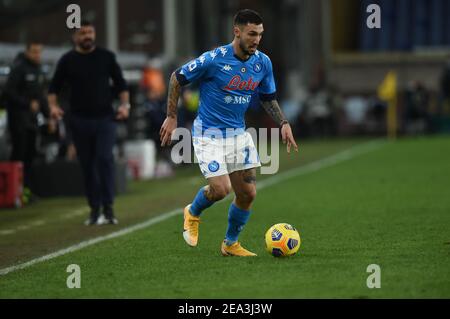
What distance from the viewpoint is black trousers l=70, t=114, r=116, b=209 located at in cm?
1436

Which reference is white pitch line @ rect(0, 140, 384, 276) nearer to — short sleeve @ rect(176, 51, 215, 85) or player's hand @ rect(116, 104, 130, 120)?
player's hand @ rect(116, 104, 130, 120)

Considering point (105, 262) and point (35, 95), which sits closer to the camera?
point (105, 262)

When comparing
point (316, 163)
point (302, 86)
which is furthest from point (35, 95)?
point (302, 86)

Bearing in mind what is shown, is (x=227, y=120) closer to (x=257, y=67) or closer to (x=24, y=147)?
(x=257, y=67)

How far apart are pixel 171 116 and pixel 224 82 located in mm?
555

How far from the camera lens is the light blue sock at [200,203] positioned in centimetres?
1101

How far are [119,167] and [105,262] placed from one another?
8.67 meters

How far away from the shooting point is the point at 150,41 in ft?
103

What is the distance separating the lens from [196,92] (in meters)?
31.9

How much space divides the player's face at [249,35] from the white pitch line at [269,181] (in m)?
2.66

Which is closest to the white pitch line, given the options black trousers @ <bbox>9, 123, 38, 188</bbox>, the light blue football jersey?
the light blue football jersey

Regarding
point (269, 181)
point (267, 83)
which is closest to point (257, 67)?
point (267, 83)

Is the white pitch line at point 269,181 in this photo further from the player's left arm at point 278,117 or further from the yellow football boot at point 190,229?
the player's left arm at point 278,117
